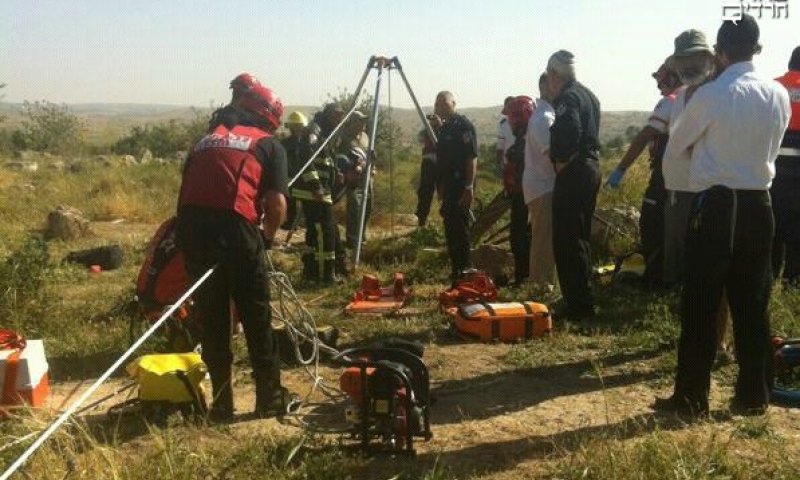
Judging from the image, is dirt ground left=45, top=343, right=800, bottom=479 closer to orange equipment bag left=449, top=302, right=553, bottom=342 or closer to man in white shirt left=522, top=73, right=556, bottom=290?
orange equipment bag left=449, top=302, right=553, bottom=342

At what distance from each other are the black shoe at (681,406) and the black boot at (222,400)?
7.52ft

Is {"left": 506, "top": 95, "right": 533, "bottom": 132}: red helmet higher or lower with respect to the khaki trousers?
higher

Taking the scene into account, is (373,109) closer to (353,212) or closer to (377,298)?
(353,212)

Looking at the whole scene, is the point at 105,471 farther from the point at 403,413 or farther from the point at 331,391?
the point at 331,391

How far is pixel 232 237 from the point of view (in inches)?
169

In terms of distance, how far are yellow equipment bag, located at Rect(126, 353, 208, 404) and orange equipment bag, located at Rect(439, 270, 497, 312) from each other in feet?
8.79

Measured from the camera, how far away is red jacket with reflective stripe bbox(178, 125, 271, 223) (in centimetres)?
429

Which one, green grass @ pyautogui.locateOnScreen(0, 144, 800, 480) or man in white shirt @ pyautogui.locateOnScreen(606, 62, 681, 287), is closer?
green grass @ pyautogui.locateOnScreen(0, 144, 800, 480)

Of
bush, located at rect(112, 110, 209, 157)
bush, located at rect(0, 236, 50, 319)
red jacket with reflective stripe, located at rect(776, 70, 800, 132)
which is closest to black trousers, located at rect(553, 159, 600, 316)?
red jacket with reflective stripe, located at rect(776, 70, 800, 132)

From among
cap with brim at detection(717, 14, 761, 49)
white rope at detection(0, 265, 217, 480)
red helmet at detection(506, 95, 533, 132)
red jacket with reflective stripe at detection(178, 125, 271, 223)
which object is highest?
cap with brim at detection(717, 14, 761, 49)

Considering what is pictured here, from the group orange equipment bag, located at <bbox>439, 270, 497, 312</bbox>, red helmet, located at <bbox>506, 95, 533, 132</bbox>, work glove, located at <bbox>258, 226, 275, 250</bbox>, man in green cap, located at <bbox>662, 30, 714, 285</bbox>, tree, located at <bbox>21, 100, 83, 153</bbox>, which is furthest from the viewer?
tree, located at <bbox>21, 100, 83, 153</bbox>

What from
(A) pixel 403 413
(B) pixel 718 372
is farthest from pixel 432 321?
(A) pixel 403 413

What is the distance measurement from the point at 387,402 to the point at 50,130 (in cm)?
3470

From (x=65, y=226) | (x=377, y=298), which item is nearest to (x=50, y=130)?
(x=65, y=226)
